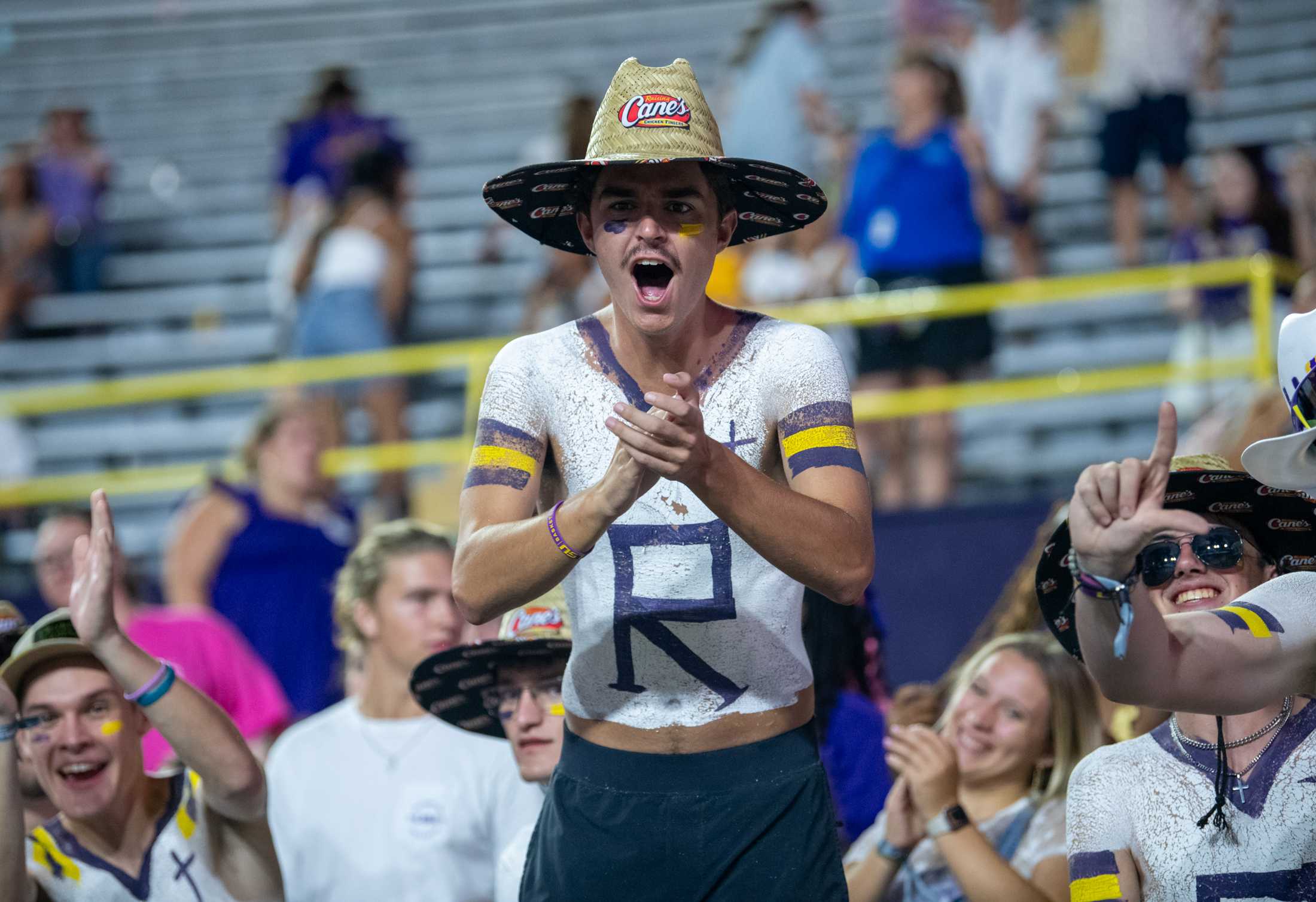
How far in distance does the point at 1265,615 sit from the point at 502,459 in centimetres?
124

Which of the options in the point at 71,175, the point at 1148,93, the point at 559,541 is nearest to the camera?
the point at 559,541

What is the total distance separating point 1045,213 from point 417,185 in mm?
4848

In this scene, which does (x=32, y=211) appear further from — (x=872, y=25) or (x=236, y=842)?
(x=236, y=842)

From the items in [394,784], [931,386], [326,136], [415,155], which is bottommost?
[394,784]

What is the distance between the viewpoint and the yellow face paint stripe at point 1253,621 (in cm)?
274

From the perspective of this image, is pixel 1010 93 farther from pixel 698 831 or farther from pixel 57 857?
pixel 698 831

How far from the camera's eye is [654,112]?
2871 millimetres

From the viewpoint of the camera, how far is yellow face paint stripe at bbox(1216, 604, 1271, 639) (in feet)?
8.99

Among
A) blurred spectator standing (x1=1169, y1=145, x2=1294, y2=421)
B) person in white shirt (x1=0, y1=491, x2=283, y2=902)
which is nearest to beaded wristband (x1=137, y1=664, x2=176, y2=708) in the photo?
person in white shirt (x1=0, y1=491, x2=283, y2=902)

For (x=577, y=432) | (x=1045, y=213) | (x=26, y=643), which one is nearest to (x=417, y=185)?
(x=1045, y=213)

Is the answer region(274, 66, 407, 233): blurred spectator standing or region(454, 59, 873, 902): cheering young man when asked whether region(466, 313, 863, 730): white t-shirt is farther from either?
region(274, 66, 407, 233): blurred spectator standing

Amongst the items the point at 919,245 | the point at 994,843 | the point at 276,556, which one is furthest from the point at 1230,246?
the point at 994,843

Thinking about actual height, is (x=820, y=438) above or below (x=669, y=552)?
above

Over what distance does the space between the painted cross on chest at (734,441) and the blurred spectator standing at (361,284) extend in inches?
230
